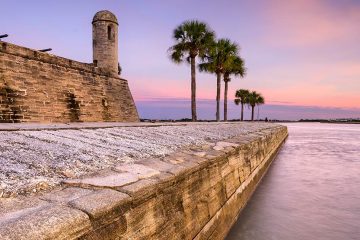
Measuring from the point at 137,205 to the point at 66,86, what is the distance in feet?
46.8

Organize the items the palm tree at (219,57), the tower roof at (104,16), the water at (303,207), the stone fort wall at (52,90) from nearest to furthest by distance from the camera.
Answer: the water at (303,207) < the stone fort wall at (52,90) < the tower roof at (104,16) < the palm tree at (219,57)

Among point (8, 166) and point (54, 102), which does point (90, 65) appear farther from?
point (8, 166)

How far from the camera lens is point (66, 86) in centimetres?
1531

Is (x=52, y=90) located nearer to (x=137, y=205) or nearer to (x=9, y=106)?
(x=9, y=106)

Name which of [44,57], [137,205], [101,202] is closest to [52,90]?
[44,57]

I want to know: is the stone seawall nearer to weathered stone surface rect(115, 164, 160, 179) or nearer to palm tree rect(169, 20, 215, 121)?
weathered stone surface rect(115, 164, 160, 179)

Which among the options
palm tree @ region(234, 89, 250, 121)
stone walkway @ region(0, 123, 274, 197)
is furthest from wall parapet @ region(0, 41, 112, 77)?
palm tree @ region(234, 89, 250, 121)

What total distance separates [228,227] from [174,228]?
89.8 inches

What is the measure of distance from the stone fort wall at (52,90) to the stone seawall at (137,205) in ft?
32.4

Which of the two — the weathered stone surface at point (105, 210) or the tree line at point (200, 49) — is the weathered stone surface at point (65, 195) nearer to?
the weathered stone surface at point (105, 210)

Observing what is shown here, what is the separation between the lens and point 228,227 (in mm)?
4895

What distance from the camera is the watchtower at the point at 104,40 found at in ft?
65.5

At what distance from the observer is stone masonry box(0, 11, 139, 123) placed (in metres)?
12.3

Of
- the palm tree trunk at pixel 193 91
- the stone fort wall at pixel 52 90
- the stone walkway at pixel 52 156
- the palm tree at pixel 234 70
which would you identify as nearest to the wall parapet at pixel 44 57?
the stone fort wall at pixel 52 90
